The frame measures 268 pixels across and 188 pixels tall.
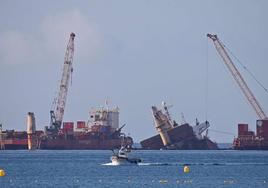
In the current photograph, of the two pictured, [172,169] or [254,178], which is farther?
[172,169]

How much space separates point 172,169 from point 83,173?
18.1 metres

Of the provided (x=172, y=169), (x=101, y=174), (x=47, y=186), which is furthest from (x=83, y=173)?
(x=47, y=186)

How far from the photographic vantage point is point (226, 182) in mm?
150000

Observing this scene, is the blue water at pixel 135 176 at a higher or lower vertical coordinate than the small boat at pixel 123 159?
lower

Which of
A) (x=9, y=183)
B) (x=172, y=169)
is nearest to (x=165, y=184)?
(x=9, y=183)

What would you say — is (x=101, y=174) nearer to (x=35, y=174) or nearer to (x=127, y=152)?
(x=35, y=174)

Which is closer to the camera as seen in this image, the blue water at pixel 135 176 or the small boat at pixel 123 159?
the blue water at pixel 135 176

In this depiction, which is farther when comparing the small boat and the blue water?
the small boat

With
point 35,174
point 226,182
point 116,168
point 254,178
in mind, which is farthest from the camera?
point 116,168

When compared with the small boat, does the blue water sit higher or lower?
lower

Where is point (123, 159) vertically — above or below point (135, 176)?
Answer: above

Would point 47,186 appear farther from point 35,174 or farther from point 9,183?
point 35,174

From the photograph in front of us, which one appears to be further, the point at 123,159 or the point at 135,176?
the point at 123,159

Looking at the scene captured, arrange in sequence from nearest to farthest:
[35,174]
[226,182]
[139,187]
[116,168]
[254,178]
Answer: [139,187]
[226,182]
[254,178]
[35,174]
[116,168]
